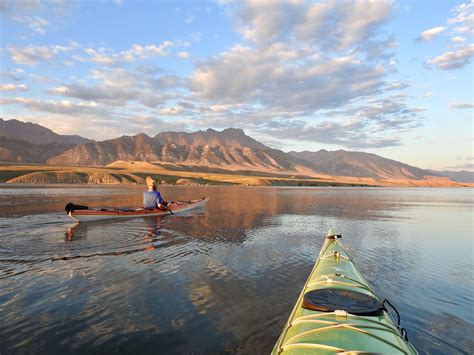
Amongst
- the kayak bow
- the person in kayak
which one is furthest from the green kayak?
the person in kayak

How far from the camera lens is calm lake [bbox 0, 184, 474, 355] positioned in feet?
31.5

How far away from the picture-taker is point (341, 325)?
7.41m

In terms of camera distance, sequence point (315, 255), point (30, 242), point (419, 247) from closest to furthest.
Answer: point (315, 255)
point (30, 242)
point (419, 247)

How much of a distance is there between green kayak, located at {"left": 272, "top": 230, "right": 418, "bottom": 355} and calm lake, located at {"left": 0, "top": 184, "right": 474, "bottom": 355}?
1.91m

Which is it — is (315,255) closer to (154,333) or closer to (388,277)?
(388,277)

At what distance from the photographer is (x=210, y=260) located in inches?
727

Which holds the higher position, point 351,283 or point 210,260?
point 351,283

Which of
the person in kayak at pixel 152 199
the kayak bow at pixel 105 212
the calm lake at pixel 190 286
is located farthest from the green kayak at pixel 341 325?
the person in kayak at pixel 152 199

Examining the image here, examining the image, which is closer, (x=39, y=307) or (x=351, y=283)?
(x=351, y=283)

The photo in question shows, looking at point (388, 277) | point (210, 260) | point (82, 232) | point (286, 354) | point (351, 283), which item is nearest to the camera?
point (286, 354)

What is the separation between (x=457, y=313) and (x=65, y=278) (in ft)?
53.4

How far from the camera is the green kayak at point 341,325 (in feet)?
22.0

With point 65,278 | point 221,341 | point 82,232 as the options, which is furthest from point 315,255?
point 82,232

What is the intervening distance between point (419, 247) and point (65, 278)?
2299cm
